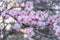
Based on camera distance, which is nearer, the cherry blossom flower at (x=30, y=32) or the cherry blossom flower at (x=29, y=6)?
the cherry blossom flower at (x=30, y=32)

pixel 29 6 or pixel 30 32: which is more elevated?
pixel 29 6

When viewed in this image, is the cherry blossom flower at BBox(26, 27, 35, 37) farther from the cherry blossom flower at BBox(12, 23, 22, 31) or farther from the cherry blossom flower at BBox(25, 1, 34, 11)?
the cherry blossom flower at BBox(25, 1, 34, 11)

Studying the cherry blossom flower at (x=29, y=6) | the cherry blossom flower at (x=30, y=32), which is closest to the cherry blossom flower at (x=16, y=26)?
the cherry blossom flower at (x=30, y=32)

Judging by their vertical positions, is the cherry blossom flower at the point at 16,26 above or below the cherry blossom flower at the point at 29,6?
below

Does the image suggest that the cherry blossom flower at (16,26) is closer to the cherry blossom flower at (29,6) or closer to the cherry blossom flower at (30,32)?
the cherry blossom flower at (30,32)

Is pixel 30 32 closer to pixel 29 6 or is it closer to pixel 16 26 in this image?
pixel 16 26

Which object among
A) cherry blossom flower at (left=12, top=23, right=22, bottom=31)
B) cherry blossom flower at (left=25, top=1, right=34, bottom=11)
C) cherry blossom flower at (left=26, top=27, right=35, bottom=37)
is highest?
cherry blossom flower at (left=25, top=1, right=34, bottom=11)

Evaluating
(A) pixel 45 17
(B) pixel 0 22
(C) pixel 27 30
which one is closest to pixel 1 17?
(B) pixel 0 22

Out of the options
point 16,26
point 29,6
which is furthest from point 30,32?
point 29,6

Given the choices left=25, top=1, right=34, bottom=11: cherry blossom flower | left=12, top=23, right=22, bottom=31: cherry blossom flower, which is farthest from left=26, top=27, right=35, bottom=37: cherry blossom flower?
left=25, top=1, right=34, bottom=11: cherry blossom flower

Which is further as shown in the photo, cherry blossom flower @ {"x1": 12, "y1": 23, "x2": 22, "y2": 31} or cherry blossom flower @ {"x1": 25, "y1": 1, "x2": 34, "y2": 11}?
cherry blossom flower @ {"x1": 25, "y1": 1, "x2": 34, "y2": 11}

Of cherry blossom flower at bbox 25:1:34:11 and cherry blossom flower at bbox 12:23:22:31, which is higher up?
cherry blossom flower at bbox 25:1:34:11

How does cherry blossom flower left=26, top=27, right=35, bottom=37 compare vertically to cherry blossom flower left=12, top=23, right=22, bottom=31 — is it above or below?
below
